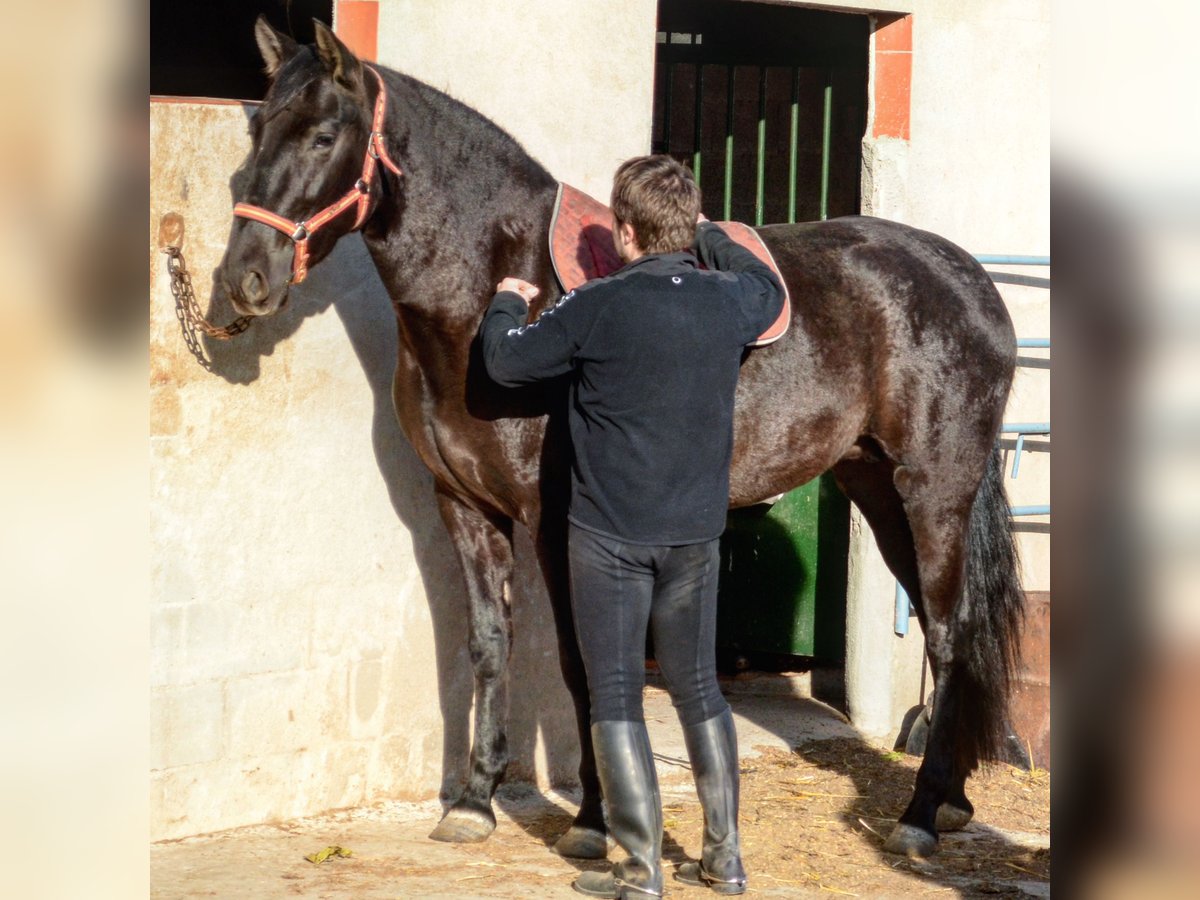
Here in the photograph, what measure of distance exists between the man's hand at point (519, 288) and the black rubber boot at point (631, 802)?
120cm

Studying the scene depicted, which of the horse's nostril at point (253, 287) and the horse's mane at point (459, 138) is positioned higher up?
the horse's mane at point (459, 138)

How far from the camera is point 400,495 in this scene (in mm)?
4684

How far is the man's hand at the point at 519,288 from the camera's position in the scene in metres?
3.70

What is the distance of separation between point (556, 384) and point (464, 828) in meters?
1.51

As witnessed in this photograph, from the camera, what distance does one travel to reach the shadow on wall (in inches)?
174

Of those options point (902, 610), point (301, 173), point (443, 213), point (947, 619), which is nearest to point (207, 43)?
point (443, 213)

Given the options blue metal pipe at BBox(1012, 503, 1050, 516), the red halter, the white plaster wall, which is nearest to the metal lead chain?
the red halter

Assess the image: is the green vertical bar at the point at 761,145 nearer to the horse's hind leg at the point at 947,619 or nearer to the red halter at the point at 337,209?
the horse's hind leg at the point at 947,619

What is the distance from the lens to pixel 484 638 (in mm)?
4406

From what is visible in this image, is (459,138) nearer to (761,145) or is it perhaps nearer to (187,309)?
(187,309)

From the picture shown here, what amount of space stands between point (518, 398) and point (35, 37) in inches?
119

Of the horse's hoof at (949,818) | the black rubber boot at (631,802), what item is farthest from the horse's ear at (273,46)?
the horse's hoof at (949,818)

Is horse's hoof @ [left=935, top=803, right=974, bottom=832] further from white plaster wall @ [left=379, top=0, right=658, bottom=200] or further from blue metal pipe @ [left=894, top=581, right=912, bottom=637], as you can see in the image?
white plaster wall @ [left=379, top=0, right=658, bottom=200]

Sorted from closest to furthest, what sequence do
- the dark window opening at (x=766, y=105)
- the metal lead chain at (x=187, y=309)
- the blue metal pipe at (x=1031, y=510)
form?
the metal lead chain at (x=187, y=309) < the blue metal pipe at (x=1031, y=510) < the dark window opening at (x=766, y=105)
